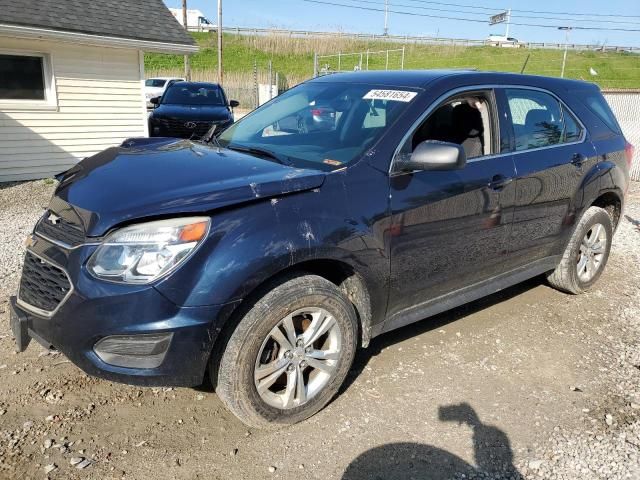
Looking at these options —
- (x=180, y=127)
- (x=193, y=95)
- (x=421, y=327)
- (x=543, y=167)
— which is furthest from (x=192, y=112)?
(x=543, y=167)

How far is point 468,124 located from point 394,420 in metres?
2.12

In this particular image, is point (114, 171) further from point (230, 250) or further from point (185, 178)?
point (230, 250)

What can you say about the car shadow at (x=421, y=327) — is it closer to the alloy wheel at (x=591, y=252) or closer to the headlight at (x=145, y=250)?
the alloy wheel at (x=591, y=252)

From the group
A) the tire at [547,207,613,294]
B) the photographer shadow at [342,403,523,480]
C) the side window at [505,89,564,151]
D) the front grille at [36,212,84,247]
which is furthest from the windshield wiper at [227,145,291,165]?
the tire at [547,207,613,294]

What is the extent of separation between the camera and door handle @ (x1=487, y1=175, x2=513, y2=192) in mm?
3648

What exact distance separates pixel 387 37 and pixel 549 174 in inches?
1830

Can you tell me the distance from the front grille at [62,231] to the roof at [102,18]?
7.69 meters

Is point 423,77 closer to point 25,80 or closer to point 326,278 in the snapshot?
point 326,278

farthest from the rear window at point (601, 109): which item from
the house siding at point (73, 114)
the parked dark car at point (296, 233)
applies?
the house siding at point (73, 114)

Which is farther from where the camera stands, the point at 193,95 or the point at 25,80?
the point at 193,95

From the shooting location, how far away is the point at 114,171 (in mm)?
2955

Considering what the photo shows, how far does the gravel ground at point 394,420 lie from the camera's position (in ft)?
8.84

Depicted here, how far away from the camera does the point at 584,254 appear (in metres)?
4.94

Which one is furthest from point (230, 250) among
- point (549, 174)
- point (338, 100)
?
point (549, 174)
